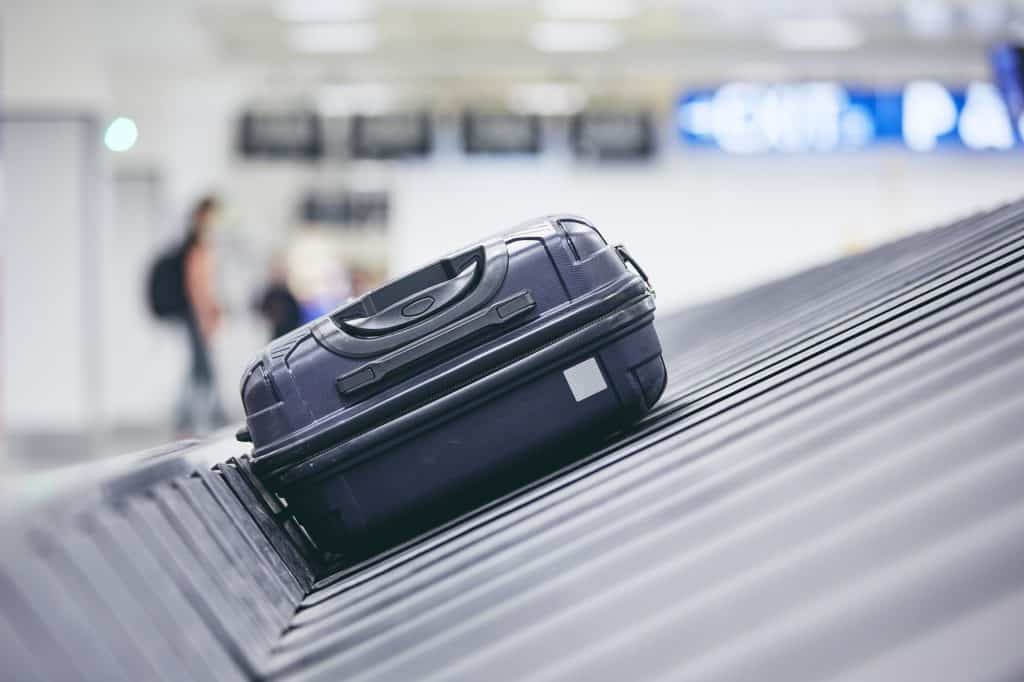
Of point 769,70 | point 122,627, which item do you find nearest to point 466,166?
point 769,70

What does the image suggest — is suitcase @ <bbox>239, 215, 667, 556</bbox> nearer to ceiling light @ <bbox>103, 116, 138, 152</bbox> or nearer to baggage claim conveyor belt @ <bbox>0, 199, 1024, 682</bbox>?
baggage claim conveyor belt @ <bbox>0, 199, 1024, 682</bbox>

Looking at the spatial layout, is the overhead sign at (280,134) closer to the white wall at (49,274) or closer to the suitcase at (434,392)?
the white wall at (49,274)

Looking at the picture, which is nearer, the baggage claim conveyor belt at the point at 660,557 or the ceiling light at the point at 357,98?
the baggage claim conveyor belt at the point at 660,557

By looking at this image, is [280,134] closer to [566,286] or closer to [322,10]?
[322,10]

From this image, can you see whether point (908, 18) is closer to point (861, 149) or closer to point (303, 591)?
point (861, 149)

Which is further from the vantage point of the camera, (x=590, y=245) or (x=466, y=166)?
(x=466, y=166)

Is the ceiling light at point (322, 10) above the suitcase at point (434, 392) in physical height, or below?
above

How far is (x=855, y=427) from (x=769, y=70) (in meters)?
11.5

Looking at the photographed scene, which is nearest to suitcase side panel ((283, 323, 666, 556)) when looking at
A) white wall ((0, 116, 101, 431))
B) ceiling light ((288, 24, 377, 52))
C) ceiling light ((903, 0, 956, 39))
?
white wall ((0, 116, 101, 431))

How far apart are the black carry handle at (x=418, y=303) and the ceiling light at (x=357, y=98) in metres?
11.0

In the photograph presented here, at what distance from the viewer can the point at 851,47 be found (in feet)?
39.6

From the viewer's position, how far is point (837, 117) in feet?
38.9

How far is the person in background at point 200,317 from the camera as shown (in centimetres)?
811

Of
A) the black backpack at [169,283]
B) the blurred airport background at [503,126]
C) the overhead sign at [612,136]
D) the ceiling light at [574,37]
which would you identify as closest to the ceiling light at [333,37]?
the blurred airport background at [503,126]
